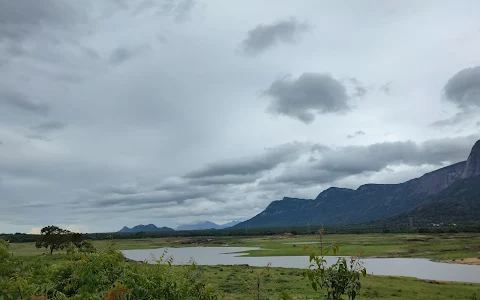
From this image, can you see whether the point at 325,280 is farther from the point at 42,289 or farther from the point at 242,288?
the point at 242,288

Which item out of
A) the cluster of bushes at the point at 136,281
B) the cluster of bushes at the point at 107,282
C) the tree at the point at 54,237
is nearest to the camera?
the cluster of bushes at the point at 136,281

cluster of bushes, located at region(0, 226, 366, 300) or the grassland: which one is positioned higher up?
cluster of bushes, located at region(0, 226, 366, 300)

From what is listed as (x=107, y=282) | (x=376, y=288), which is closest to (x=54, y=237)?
(x=376, y=288)

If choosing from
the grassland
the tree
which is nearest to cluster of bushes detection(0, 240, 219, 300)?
the grassland

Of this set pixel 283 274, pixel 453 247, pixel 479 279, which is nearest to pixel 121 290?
pixel 283 274

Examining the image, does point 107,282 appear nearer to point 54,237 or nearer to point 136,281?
point 136,281

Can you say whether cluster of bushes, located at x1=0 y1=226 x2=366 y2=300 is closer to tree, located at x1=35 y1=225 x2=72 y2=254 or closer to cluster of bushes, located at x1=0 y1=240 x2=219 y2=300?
cluster of bushes, located at x1=0 y1=240 x2=219 y2=300

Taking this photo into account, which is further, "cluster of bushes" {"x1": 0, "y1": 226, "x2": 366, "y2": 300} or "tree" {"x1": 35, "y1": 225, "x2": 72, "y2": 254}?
"tree" {"x1": 35, "y1": 225, "x2": 72, "y2": 254}

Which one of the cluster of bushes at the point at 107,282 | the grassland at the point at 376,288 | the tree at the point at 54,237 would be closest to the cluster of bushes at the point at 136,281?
the cluster of bushes at the point at 107,282

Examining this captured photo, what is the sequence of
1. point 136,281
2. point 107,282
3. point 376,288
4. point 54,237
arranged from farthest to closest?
1. point 54,237
2. point 376,288
3. point 107,282
4. point 136,281

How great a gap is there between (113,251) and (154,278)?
207 cm

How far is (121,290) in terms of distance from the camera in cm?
625

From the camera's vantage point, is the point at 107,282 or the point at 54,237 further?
the point at 54,237

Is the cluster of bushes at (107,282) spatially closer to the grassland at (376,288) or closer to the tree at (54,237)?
the grassland at (376,288)
